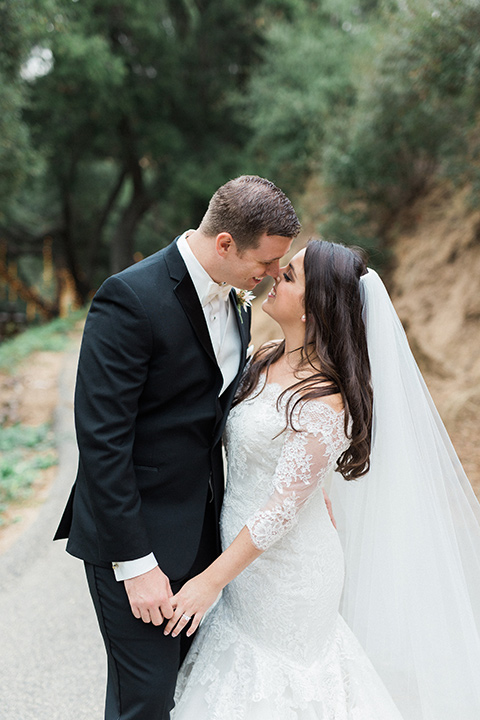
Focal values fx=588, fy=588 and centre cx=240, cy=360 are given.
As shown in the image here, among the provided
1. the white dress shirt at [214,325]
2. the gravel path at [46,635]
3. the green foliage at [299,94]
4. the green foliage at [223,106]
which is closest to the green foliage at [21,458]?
the gravel path at [46,635]

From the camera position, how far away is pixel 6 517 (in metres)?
4.96

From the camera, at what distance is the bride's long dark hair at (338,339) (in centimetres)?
213

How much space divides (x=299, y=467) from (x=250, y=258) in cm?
74

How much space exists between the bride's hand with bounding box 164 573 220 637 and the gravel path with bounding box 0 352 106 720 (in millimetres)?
1247

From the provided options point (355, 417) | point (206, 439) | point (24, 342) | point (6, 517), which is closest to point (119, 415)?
point (206, 439)

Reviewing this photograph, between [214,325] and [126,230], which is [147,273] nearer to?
[214,325]

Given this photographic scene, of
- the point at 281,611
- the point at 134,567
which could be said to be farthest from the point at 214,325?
the point at 281,611

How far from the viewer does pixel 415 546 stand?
2.40 m

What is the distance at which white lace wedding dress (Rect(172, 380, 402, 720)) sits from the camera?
2080 millimetres

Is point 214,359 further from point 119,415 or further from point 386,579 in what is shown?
point 386,579

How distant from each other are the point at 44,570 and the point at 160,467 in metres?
2.63

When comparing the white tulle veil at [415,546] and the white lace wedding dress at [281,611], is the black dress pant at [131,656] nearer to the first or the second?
the white lace wedding dress at [281,611]

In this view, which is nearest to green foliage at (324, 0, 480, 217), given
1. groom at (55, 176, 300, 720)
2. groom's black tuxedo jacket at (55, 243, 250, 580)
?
groom at (55, 176, 300, 720)

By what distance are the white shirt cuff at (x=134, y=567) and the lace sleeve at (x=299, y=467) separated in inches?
14.2
